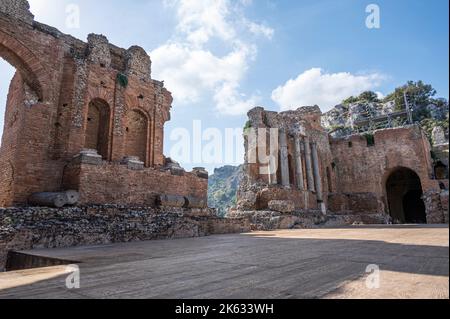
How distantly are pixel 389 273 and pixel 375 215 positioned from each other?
23.0 m

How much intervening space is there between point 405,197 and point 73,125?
34.1m

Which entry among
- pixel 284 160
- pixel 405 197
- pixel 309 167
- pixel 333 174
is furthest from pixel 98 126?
pixel 405 197

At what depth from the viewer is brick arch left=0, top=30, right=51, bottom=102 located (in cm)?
1084

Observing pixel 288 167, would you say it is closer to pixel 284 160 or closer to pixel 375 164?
pixel 284 160

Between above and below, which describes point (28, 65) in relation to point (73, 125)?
above

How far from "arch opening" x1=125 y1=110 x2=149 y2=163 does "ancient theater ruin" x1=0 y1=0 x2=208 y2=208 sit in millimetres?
72

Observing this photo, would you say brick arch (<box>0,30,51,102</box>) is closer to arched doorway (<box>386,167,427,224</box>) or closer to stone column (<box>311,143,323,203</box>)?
stone column (<box>311,143,323,203</box>)

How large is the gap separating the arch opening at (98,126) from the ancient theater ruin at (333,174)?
813 centimetres

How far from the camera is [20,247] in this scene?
6.36m

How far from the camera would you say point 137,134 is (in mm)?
15891

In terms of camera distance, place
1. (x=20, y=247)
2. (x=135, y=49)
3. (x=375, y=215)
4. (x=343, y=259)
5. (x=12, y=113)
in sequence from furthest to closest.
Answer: (x=375, y=215), (x=135, y=49), (x=12, y=113), (x=20, y=247), (x=343, y=259)
